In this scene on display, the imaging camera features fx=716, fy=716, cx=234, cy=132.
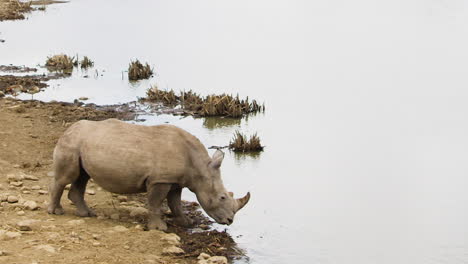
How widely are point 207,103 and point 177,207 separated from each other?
8.78 m

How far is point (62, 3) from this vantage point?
159 ft

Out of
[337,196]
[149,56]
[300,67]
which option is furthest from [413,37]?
[337,196]

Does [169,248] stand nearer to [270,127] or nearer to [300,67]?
[270,127]

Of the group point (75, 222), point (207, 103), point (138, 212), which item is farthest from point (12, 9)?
point (75, 222)

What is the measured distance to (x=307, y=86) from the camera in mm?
21672

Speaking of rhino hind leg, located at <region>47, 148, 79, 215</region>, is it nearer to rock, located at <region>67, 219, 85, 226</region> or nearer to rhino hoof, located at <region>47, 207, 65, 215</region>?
rhino hoof, located at <region>47, 207, 65, 215</region>

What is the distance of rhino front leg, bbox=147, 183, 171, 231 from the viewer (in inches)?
354

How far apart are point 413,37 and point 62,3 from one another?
89.7 ft

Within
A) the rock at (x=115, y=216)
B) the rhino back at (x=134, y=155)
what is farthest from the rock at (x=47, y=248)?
the rock at (x=115, y=216)

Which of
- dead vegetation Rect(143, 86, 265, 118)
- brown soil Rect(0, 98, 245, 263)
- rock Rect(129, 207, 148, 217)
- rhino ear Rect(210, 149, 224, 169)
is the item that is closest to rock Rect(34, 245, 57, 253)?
brown soil Rect(0, 98, 245, 263)

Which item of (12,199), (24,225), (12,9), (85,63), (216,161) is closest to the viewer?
(24,225)

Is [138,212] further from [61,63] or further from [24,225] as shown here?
[61,63]

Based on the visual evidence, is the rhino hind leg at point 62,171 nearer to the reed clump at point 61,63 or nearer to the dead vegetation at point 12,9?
the reed clump at point 61,63

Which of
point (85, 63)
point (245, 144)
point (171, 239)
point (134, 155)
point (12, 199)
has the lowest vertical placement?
point (171, 239)
